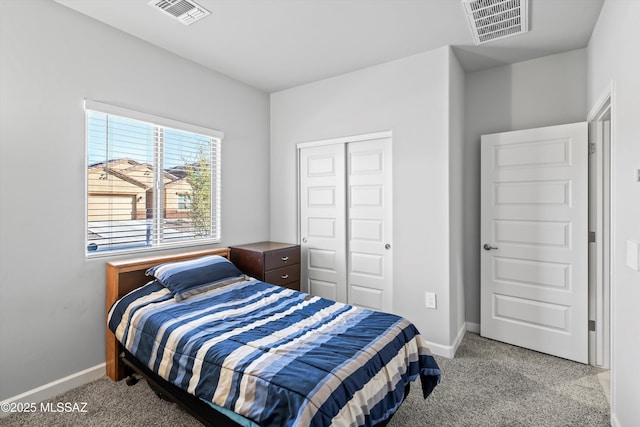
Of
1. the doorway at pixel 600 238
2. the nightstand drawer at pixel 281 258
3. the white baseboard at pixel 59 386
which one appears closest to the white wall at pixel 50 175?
the white baseboard at pixel 59 386

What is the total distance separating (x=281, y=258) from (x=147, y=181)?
1.50 metres

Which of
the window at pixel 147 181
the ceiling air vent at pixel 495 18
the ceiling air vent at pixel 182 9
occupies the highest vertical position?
the ceiling air vent at pixel 182 9

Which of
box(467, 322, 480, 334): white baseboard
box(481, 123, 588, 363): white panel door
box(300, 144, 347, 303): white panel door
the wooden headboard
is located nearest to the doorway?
box(481, 123, 588, 363): white panel door

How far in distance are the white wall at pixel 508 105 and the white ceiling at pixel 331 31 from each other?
132 mm

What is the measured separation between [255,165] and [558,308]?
343 centimetres

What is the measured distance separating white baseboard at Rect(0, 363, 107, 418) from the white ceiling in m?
2.69

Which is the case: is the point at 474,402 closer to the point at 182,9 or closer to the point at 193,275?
the point at 193,275

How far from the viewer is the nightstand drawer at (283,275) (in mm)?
3342

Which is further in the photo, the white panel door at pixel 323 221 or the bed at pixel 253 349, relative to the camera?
the white panel door at pixel 323 221

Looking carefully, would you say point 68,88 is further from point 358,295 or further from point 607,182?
point 607,182

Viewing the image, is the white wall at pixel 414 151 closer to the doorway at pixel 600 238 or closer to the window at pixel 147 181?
the doorway at pixel 600 238

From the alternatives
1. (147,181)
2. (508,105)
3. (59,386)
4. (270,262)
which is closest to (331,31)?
(508,105)

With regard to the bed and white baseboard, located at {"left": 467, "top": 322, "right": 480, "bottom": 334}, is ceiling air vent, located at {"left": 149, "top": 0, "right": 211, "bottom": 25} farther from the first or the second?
white baseboard, located at {"left": 467, "top": 322, "right": 480, "bottom": 334}

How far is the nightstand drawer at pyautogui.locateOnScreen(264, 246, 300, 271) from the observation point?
3324 mm
